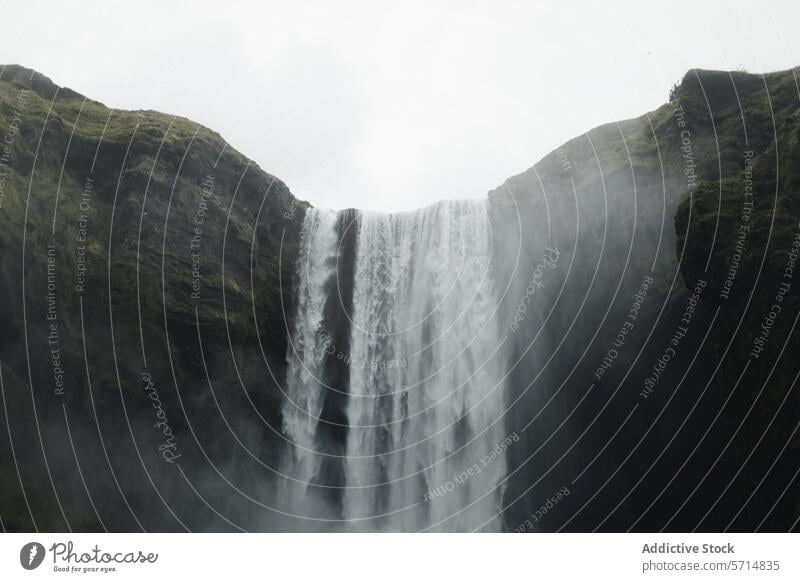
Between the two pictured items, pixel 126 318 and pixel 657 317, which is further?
pixel 126 318

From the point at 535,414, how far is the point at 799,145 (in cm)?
1118

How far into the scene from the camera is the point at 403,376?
24.6 meters

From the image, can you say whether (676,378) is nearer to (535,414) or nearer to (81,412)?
(535,414)

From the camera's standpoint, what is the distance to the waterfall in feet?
76.4

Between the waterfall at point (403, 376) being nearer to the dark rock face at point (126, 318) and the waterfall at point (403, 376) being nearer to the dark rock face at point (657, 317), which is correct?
the dark rock face at point (657, 317)

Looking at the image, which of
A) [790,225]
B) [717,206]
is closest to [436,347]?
[717,206]

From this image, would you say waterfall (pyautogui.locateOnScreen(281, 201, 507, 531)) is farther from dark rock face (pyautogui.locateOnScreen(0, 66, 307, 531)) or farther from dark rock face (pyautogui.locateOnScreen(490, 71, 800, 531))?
dark rock face (pyautogui.locateOnScreen(0, 66, 307, 531))

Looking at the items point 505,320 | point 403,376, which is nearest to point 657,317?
point 505,320

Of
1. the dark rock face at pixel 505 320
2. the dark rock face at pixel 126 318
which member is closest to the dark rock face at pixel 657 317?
the dark rock face at pixel 505 320

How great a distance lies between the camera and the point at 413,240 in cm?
2650

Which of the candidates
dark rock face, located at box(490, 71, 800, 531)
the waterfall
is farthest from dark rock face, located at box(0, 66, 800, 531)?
the waterfall

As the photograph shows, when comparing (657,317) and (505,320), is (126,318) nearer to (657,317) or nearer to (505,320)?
(505,320)

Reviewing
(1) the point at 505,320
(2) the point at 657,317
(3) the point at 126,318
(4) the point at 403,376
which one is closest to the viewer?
(2) the point at 657,317

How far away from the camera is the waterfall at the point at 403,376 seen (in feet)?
76.4
